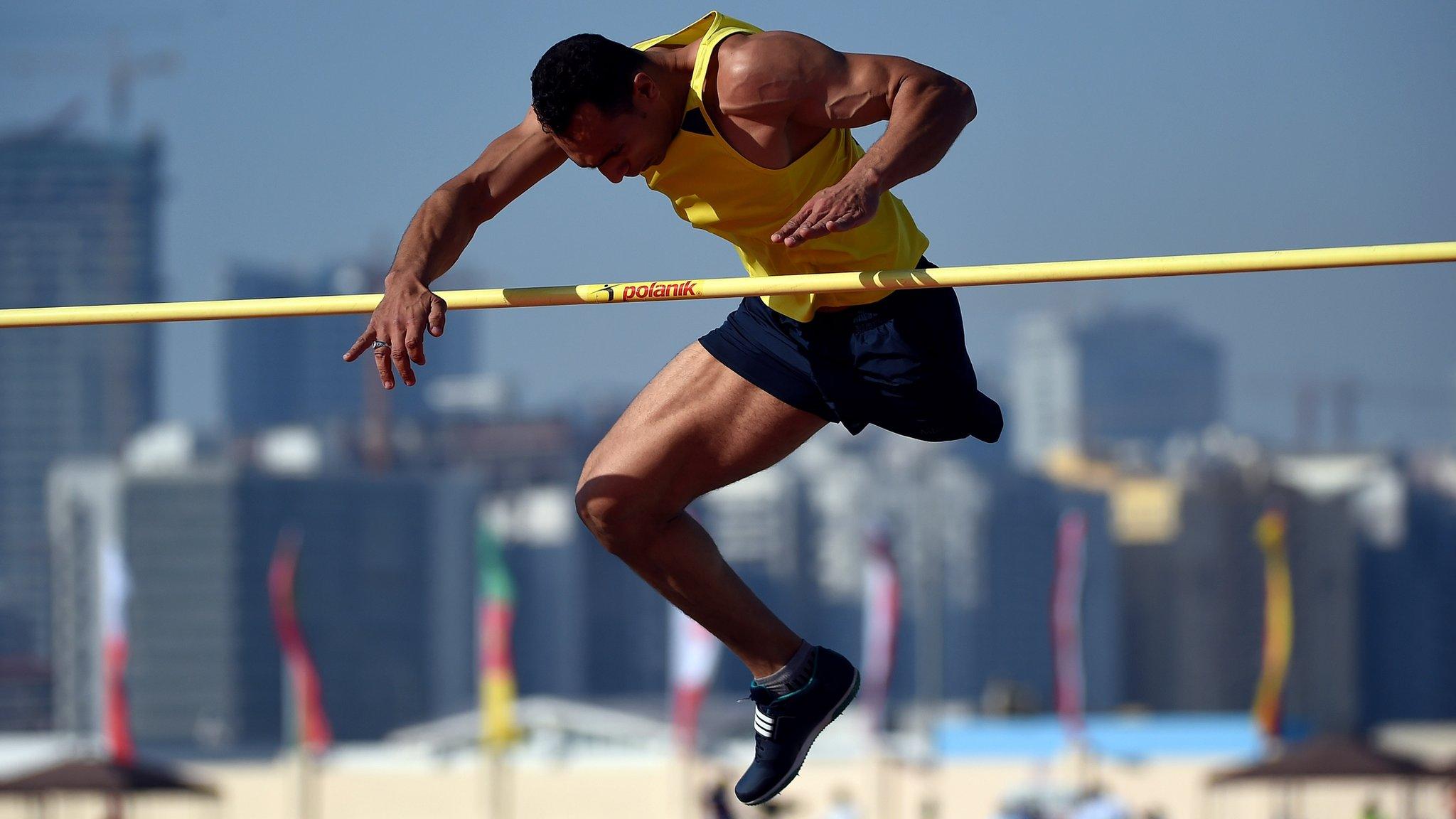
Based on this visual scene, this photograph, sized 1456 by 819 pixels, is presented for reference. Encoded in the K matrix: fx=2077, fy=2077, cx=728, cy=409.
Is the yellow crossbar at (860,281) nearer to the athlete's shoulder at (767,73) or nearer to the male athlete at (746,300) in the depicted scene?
the male athlete at (746,300)

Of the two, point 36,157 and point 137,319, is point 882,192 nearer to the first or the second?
point 137,319

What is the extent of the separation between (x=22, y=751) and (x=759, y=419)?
55.2 metres

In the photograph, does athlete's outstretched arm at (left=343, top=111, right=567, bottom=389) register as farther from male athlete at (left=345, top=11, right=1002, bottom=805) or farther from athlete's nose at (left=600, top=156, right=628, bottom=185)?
athlete's nose at (left=600, top=156, right=628, bottom=185)

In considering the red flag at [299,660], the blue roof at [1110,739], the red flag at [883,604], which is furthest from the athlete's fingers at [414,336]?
the blue roof at [1110,739]

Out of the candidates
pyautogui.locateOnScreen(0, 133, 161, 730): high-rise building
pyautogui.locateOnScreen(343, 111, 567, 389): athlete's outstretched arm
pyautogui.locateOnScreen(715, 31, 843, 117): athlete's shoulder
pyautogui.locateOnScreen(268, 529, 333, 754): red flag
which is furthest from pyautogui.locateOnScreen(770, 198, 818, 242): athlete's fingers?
pyautogui.locateOnScreen(0, 133, 161, 730): high-rise building

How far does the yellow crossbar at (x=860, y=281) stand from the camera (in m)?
4.34

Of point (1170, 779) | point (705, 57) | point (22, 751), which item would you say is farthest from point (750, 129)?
point (22, 751)

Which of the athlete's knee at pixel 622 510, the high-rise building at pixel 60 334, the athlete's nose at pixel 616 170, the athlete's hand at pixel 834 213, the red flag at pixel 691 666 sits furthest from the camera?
the high-rise building at pixel 60 334

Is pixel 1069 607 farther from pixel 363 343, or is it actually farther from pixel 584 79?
pixel 584 79

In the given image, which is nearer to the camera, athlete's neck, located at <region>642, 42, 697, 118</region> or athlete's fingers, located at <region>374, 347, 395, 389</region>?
athlete's neck, located at <region>642, 42, 697, 118</region>

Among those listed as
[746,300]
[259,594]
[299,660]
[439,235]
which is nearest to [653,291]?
[746,300]

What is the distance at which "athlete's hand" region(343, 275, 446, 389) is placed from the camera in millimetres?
4414

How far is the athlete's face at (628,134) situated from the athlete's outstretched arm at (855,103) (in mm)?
171

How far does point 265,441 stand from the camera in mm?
109562
